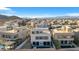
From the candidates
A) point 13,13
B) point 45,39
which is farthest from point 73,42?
point 13,13

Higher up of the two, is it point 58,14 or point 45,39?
point 58,14
